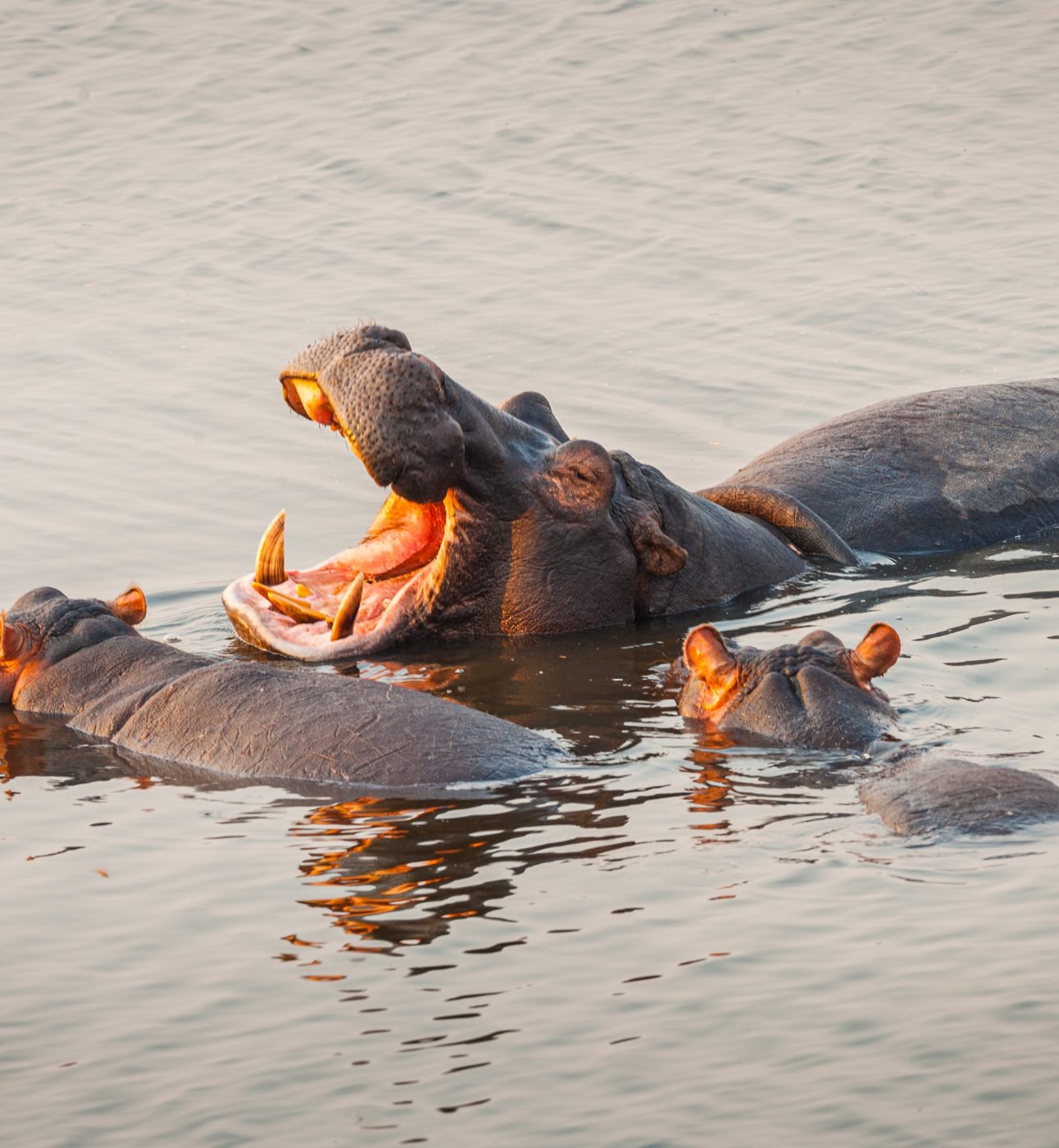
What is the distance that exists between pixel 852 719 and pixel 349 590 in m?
2.65

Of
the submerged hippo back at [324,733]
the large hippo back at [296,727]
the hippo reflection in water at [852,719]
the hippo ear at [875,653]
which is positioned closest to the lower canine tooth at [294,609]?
the large hippo back at [296,727]

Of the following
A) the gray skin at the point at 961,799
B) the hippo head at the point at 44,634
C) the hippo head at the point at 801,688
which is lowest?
the gray skin at the point at 961,799

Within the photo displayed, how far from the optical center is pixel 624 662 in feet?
30.0

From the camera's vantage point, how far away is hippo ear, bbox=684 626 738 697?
759cm

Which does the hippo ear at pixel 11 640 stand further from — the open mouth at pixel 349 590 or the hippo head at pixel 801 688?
the hippo head at pixel 801 688

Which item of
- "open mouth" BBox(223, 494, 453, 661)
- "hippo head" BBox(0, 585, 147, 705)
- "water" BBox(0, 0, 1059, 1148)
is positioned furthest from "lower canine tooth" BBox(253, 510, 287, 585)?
"hippo head" BBox(0, 585, 147, 705)

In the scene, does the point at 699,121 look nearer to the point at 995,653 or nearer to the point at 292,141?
the point at 292,141

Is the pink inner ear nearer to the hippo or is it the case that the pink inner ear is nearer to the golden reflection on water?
the golden reflection on water

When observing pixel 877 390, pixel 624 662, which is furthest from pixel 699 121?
pixel 624 662

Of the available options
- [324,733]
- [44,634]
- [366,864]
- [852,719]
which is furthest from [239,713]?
[852,719]

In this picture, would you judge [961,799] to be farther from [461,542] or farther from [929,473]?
[929,473]

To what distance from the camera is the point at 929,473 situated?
1105 centimetres

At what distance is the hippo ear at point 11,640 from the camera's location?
8.35 meters

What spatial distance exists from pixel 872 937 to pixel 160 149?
750 inches
